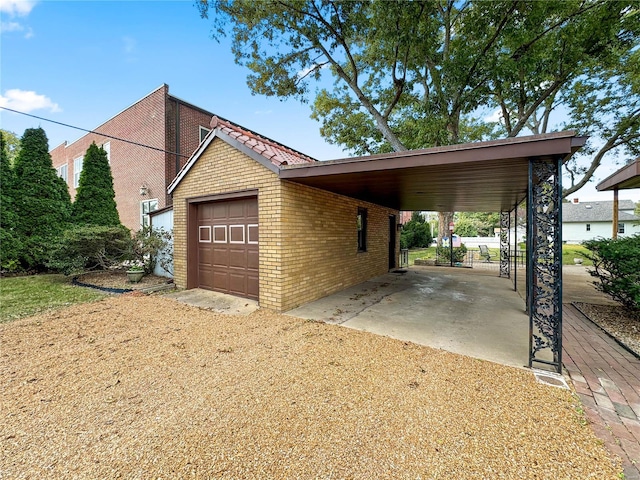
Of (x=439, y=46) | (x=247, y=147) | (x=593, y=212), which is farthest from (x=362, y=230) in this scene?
(x=593, y=212)

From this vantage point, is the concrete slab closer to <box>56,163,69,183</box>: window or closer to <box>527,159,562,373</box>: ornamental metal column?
<box>527,159,562,373</box>: ornamental metal column

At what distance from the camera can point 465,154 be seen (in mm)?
3449

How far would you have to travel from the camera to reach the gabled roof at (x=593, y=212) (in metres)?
33.0

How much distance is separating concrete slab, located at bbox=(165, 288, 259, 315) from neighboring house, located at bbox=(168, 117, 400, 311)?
238 mm

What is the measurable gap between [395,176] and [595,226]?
44.5 m

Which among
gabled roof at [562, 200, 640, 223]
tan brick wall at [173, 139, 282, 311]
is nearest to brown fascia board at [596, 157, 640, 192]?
tan brick wall at [173, 139, 282, 311]

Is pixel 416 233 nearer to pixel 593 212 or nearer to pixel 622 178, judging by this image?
pixel 622 178

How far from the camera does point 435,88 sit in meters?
9.35

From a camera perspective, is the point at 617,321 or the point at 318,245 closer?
the point at 617,321

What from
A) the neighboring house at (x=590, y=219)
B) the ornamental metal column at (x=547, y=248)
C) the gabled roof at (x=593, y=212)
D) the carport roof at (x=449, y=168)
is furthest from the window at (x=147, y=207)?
the gabled roof at (x=593, y=212)

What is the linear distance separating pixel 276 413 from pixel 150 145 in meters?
14.1

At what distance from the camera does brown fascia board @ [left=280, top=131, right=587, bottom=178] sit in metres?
2.89

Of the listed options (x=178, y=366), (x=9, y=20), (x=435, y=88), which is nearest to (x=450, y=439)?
(x=178, y=366)

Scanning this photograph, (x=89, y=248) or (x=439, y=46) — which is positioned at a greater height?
(x=439, y=46)
